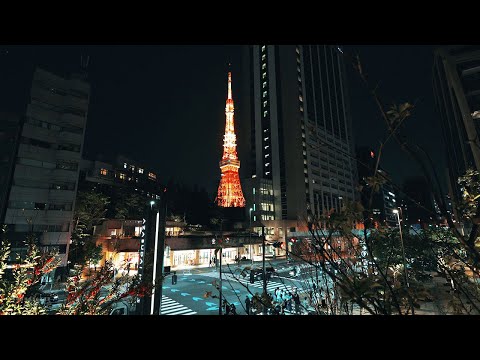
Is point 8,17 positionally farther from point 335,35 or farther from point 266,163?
point 266,163

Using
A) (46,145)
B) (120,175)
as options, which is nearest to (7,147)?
(46,145)

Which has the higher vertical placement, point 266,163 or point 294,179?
Result: point 266,163

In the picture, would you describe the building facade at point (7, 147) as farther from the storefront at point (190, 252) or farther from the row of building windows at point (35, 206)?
the storefront at point (190, 252)

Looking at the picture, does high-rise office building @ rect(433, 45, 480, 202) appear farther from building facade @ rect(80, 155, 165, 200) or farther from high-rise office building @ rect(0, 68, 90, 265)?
building facade @ rect(80, 155, 165, 200)

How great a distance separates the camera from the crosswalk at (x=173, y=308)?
16391mm

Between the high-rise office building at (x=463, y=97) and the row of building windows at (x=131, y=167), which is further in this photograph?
the row of building windows at (x=131, y=167)

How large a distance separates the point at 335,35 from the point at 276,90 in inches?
3207

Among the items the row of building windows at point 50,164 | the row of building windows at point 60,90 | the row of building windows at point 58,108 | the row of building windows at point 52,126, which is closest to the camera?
the row of building windows at point 50,164

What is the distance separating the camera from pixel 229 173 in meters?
76.8

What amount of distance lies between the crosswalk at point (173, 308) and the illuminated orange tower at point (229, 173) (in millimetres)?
52520

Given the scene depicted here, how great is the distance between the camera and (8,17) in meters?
1.77

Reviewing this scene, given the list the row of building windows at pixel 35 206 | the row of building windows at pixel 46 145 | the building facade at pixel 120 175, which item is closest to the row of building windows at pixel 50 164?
the row of building windows at pixel 46 145
